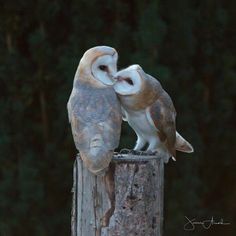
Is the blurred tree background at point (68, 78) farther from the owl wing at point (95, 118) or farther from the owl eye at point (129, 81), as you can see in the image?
the owl wing at point (95, 118)

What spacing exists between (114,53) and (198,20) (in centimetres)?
273

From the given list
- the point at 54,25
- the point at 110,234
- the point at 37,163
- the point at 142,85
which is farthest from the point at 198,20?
the point at 110,234

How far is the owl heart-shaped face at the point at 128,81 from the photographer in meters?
3.12

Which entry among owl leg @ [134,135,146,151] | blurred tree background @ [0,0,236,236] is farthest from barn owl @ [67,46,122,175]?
blurred tree background @ [0,0,236,236]

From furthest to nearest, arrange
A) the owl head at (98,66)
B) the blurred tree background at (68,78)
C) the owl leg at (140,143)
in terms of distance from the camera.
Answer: the blurred tree background at (68,78)
the owl leg at (140,143)
the owl head at (98,66)

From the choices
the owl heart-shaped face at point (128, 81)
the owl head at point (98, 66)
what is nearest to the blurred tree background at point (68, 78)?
the owl heart-shaped face at point (128, 81)

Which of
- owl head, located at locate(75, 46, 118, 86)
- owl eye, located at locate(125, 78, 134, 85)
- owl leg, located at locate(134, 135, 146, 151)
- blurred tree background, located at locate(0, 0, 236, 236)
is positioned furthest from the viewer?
blurred tree background, located at locate(0, 0, 236, 236)

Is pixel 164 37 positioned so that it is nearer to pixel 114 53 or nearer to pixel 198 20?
pixel 198 20

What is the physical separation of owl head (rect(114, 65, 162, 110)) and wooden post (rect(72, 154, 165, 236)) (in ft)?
0.98

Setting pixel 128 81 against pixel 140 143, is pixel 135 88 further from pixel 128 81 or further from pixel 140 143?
pixel 140 143

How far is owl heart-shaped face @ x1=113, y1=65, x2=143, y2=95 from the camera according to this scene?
3.12 m

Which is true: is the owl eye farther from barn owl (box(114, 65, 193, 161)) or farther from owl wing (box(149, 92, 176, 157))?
owl wing (box(149, 92, 176, 157))

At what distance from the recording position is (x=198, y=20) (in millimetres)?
5699

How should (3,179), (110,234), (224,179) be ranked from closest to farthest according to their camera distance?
(110,234)
(3,179)
(224,179)
